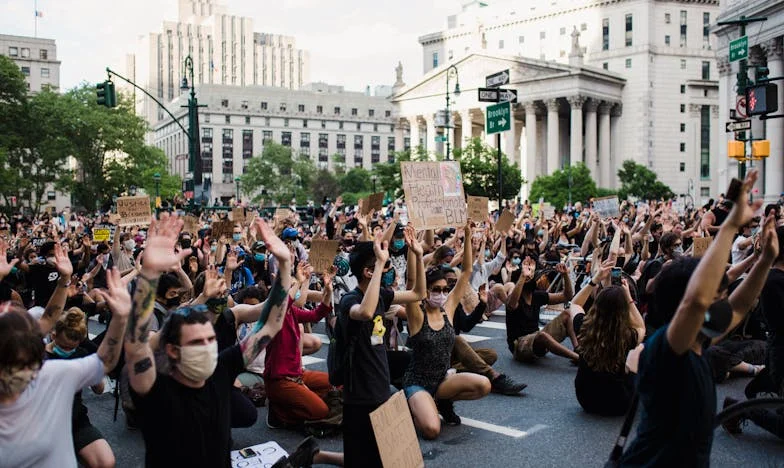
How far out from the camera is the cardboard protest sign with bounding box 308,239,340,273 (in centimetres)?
862

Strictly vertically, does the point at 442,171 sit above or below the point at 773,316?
above

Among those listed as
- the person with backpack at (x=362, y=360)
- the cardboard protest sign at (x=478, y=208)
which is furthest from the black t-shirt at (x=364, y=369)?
the cardboard protest sign at (x=478, y=208)

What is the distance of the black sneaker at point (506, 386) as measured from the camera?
860 cm

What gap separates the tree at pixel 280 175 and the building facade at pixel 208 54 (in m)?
61.7

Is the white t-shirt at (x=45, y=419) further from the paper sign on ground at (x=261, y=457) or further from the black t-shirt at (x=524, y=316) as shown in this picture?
the black t-shirt at (x=524, y=316)

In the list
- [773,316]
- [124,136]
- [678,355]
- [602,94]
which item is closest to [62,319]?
[678,355]

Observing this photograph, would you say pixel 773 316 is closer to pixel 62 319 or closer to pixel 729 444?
pixel 729 444

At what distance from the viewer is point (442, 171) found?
9.55 m

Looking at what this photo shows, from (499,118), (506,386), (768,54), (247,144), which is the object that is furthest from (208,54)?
(506,386)

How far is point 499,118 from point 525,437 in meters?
13.7

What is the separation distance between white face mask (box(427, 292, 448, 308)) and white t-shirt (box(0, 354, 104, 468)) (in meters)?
3.48

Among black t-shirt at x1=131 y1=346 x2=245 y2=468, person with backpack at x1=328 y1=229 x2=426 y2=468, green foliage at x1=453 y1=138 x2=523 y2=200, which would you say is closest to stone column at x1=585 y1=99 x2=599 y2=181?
green foliage at x1=453 y1=138 x2=523 y2=200

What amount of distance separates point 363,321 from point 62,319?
2422 mm

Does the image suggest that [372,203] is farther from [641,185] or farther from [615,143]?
[615,143]
